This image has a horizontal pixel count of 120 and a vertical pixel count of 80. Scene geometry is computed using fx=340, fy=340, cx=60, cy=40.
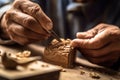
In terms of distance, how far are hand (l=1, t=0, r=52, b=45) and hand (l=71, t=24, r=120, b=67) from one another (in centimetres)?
12

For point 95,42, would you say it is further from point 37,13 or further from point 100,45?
point 37,13

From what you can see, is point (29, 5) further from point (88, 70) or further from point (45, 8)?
point (45, 8)

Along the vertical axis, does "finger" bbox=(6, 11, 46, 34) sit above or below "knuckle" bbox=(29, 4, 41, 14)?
below

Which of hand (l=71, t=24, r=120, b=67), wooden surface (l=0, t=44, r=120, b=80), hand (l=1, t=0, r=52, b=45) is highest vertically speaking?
hand (l=1, t=0, r=52, b=45)

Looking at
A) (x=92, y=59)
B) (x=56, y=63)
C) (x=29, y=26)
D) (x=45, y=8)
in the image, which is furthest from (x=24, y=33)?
(x=45, y=8)

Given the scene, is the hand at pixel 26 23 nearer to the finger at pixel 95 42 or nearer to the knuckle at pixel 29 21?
the knuckle at pixel 29 21

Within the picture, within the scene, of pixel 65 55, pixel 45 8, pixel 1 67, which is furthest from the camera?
pixel 45 8

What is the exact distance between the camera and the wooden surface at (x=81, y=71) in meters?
1.00

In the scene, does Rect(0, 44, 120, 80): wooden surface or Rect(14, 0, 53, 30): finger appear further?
Rect(14, 0, 53, 30): finger

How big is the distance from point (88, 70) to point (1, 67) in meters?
0.39

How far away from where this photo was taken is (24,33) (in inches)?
46.2

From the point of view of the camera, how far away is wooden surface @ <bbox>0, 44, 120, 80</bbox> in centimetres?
100

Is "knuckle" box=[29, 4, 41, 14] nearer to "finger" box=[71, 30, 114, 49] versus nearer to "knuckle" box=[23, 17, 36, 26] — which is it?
"knuckle" box=[23, 17, 36, 26]

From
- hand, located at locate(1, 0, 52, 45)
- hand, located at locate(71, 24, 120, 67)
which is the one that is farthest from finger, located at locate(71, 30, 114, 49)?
hand, located at locate(1, 0, 52, 45)
